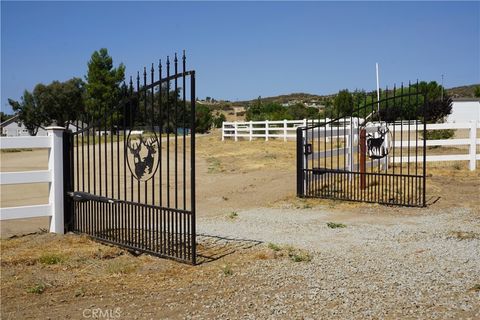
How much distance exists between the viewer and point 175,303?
5094 mm

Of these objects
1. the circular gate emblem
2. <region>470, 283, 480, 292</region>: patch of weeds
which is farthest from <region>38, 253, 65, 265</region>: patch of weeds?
<region>470, 283, 480, 292</region>: patch of weeds

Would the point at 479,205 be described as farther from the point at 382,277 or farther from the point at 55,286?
the point at 55,286

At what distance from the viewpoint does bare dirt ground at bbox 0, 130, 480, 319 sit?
4871 millimetres

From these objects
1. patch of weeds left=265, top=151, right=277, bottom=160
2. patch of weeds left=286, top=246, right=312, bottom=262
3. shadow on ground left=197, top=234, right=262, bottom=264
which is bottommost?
shadow on ground left=197, top=234, right=262, bottom=264

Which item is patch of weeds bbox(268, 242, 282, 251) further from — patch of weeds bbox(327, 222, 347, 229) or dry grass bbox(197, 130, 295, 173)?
dry grass bbox(197, 130, 295, 173)

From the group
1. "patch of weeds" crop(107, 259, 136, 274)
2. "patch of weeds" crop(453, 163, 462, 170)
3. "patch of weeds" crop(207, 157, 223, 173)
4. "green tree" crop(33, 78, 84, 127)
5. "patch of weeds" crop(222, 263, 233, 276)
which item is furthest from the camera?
"green tree" crop(33, 78, 84, 127)

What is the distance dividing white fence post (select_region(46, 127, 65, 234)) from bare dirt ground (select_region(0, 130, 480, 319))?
0.97 ft

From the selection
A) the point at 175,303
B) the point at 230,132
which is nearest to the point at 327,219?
the point at 175,303

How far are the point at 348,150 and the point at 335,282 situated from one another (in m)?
9.31

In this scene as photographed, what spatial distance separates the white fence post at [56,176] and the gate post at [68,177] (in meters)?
0.05

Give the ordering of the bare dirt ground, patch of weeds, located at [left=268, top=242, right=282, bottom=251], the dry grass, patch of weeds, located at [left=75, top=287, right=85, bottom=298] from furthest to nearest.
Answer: the dry grass < patch of weeds, located at [left=268, top=242, right=282, bottom=251] < patch of weeds, located at [left=75, top=287, right=85, bottom=298] < the bare dirt ground

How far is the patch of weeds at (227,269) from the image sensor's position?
19.6 feet

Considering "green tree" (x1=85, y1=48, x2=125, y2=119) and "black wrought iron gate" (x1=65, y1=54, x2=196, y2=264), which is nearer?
"black wrought iron gate" (x1=65, y1=54, x2=196, y2=264)

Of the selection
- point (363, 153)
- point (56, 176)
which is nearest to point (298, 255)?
point (56, 176)
